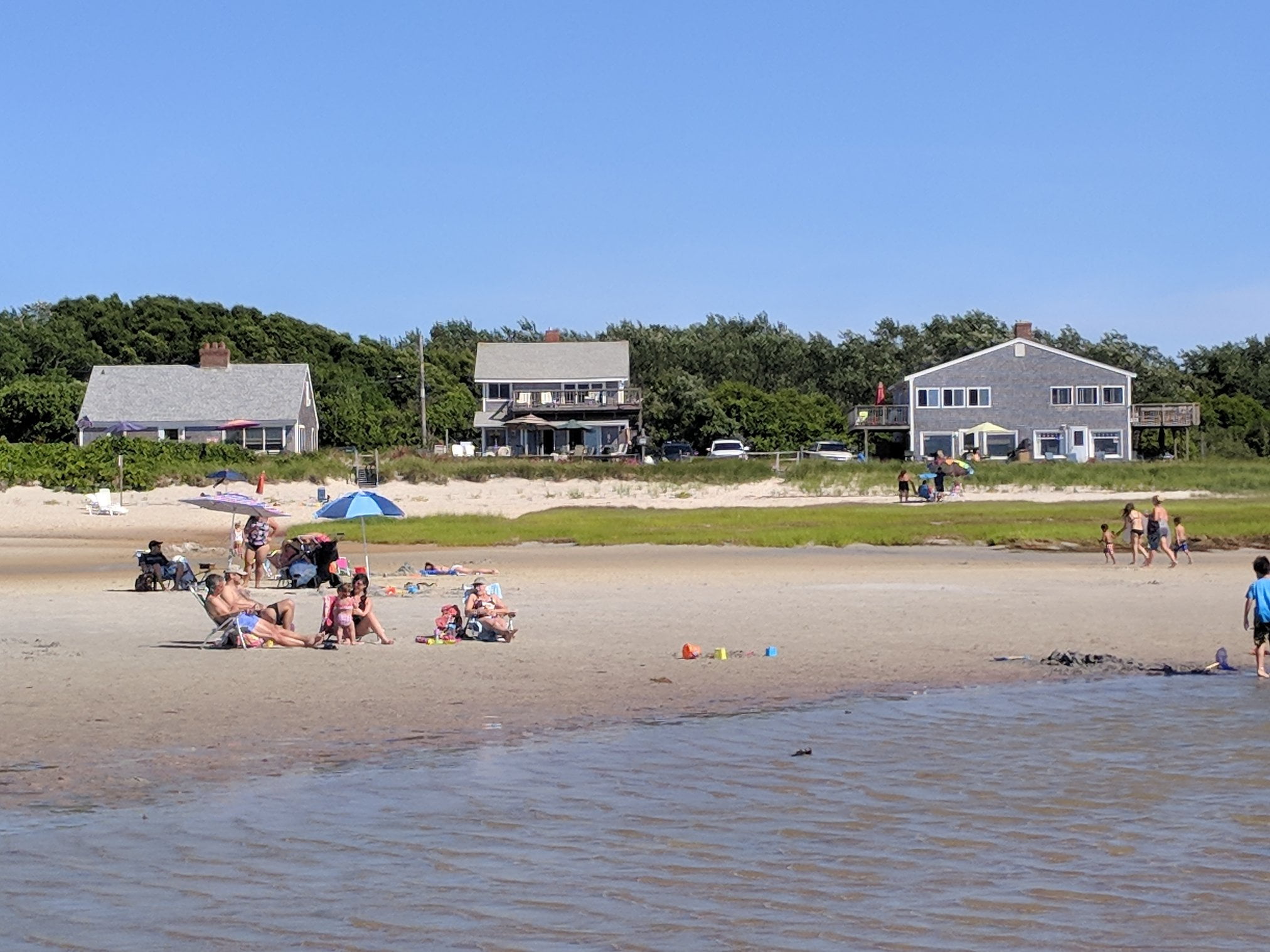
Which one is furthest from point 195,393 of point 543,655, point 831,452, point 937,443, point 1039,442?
point 543,655

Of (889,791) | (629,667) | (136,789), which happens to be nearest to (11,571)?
(629,667)

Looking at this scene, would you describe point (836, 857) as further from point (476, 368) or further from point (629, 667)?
point (476, 368)

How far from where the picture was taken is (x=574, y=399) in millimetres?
89062

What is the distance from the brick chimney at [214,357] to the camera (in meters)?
86.0

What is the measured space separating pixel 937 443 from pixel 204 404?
40.0 metres

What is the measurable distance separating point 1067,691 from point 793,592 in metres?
9.88

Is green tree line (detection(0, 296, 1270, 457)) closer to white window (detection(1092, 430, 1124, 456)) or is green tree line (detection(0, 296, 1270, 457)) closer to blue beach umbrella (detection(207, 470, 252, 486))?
white window (detection(1092, 430, 1124, 456))

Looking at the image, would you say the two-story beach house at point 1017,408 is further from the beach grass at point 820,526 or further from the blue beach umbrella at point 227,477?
the blue beach umbrella at point 227,477

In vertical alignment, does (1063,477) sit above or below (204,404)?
below

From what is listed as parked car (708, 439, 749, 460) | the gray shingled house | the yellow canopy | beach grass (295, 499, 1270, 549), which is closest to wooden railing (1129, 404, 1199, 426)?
the yellow canopy

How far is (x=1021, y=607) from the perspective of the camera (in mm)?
22766

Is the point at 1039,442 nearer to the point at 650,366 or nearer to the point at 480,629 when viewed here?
the point at 650,366

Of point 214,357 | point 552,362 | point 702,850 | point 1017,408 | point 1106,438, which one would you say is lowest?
point 702,850

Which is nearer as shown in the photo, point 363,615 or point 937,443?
point 363,615
